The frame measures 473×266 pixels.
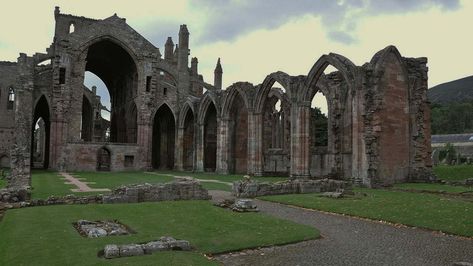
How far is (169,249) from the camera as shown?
6.99 m

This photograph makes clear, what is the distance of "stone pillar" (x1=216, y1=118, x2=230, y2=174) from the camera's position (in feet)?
108

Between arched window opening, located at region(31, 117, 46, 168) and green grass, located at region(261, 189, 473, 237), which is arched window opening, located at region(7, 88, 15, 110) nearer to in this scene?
arched window opening, located at region(31, 117, 46, 168)

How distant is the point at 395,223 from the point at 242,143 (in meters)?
24.1

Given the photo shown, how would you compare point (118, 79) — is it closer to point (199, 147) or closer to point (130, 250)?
point (199, 147)

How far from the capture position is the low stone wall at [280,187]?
16.2 metres

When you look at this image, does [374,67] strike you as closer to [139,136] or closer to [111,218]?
[111,218]

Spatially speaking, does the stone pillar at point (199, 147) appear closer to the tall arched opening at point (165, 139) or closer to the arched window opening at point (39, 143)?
the tall arched opening at point (165, 139)

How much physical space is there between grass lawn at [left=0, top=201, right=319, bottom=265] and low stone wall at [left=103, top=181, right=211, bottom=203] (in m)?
1.05

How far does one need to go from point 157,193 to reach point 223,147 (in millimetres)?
18882

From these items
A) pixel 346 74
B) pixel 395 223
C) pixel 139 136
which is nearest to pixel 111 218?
pixel 395 223

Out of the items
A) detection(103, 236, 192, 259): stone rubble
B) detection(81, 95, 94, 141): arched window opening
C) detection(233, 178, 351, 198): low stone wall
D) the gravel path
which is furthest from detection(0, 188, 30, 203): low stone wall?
detection(81, 95, 94, 141): arched window opening

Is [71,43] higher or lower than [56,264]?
higher

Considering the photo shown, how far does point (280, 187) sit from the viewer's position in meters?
17.0

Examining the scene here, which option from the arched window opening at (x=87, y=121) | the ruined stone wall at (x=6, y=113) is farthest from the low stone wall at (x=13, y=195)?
the ruined stone wall at (x=6, y=113)
